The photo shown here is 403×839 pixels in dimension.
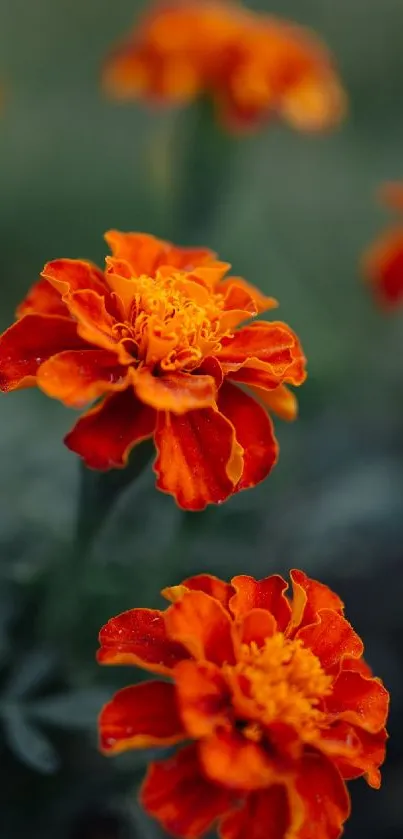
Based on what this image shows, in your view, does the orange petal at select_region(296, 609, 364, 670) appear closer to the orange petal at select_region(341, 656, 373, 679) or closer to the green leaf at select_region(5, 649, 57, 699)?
the orange petal at select_region(341, 656, 373, 679)

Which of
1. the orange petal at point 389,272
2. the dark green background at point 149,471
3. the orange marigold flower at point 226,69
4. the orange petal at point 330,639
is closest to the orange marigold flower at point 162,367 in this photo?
the orange petal at point 330,639

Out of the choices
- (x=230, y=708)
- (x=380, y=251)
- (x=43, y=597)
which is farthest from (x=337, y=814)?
(x=380, y=251)

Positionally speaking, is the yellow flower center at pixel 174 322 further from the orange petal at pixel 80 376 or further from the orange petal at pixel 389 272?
the orange petal at pixel 389 272

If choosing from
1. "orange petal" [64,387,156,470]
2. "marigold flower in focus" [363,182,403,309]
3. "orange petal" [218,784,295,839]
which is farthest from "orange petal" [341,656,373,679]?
"marigold flower in focus" [363,182,403,309]

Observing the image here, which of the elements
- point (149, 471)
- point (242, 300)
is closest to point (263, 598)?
point (242, 300)

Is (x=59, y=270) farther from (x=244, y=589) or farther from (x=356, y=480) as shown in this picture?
(x=356, y=480)

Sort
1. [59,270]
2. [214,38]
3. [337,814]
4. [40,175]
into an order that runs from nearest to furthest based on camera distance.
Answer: [337,814] < [59,270] < [214,38] < [40,175]
